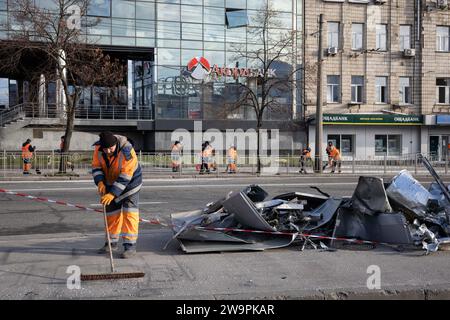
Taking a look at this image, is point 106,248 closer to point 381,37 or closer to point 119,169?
point 119,169

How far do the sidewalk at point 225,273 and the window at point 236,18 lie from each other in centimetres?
2782

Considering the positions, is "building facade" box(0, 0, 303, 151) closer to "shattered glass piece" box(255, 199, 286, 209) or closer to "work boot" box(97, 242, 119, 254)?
"shattered glass piece" box(255, 199, 286, 209)

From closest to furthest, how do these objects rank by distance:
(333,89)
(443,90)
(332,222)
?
1. (332,222)
2. (333,89)
3. (443,90)

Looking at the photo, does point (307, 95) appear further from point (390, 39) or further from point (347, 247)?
point (347, 247)

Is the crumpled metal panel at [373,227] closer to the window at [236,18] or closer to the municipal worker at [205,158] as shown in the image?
the municipal worker at [205,158]

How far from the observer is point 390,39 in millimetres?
34250

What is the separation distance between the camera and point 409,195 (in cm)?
722

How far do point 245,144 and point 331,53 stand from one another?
8.34 metres

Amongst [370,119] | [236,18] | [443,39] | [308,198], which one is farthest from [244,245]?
[443,39]

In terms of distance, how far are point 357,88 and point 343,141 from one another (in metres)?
3.81

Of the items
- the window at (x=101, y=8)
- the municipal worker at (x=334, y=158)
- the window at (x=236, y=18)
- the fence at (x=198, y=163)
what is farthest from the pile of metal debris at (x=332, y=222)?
the window at (x=236, y=18)

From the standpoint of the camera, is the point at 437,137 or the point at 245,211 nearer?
the point at 245,211

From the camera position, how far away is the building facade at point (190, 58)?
1244 inches

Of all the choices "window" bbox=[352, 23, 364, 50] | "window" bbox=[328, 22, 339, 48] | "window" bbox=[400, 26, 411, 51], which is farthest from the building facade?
"window" bbox=[400, 26, 411, 51]
